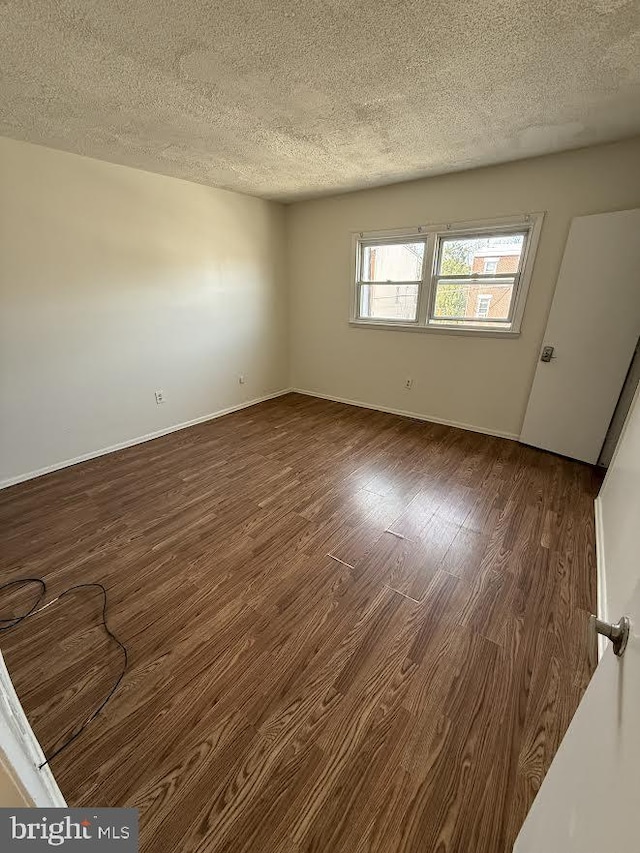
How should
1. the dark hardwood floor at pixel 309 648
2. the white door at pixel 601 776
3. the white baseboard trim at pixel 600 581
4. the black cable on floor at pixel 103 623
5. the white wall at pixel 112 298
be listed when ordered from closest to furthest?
the white door at pixel 601 776
the dark hardwood floor at pixel 309 648
the black cable on floor at pixel 103 623
the white baseboard trim at pixel 600 581
the white wall at pixel 112 298

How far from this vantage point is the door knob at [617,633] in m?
0.59

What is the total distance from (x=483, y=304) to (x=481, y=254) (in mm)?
480

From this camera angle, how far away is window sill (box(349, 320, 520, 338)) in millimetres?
3250

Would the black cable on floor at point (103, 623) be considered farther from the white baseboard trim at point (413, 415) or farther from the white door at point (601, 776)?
the white baseboard trim at point (413, 415)

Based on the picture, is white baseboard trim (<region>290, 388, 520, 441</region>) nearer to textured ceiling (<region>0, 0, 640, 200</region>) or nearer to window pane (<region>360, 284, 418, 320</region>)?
window pane (<region>360, 284, 418, 320</region>)

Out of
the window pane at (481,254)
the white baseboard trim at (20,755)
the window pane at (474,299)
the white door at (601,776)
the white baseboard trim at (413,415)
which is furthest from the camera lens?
the white baseboard trim at (413,415)

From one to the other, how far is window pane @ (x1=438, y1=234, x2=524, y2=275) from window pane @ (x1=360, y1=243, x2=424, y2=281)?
285mm

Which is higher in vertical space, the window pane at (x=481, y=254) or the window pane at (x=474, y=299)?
the window pane at (x=481, y=254)

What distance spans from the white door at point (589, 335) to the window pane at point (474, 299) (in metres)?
0.46

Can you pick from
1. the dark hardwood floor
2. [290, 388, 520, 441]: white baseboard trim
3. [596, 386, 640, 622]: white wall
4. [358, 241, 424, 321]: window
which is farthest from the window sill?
the dark hardwood floor

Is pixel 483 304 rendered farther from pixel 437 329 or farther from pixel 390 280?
pixel 390 280

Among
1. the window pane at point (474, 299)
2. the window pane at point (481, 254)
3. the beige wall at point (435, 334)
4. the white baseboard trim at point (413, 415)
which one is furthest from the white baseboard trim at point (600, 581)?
the window pane at point (481, 254)

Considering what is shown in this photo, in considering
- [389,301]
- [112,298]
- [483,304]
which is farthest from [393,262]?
[112,298]

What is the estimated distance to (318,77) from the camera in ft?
5.46
